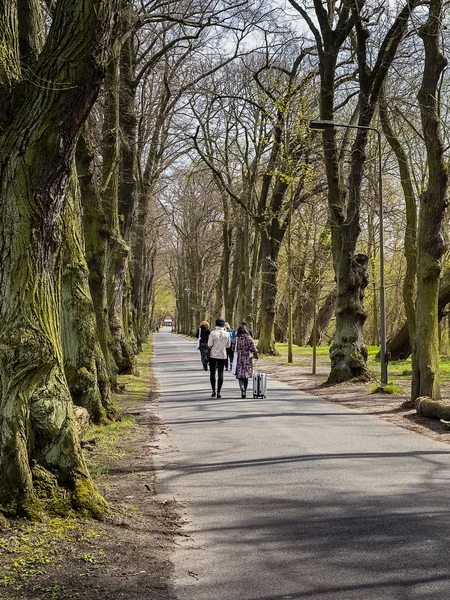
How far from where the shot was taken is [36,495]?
6039 millimetres

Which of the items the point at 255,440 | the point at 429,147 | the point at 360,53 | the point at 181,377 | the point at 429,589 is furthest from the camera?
the point at 181,377

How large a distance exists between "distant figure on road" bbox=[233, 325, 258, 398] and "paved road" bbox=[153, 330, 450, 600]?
4.29 m

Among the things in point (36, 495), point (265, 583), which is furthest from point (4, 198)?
point (265, 583)

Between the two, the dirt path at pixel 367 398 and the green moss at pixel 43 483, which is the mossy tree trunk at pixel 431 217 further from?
the green moss at pixel 43 483

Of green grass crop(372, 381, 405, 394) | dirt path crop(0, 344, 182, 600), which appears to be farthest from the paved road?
green grass crop(372, 381, 405, 394)

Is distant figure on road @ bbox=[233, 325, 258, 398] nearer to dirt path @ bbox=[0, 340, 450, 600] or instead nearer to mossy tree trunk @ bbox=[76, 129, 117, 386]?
mossy tree trunk @ bbox=[76, 129, 117, 386]

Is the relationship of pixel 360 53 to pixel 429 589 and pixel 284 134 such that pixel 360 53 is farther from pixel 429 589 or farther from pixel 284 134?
pixel 429 589

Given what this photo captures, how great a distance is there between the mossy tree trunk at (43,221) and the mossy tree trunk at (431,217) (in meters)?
9.03

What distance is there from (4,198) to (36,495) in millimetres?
2427

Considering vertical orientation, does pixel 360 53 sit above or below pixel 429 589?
above

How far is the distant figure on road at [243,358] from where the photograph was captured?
17.8 metres

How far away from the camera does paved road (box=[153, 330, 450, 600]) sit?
4957 mm

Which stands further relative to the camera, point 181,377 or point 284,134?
point 284,134

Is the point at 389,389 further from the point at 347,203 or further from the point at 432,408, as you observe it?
the point at 347,203
